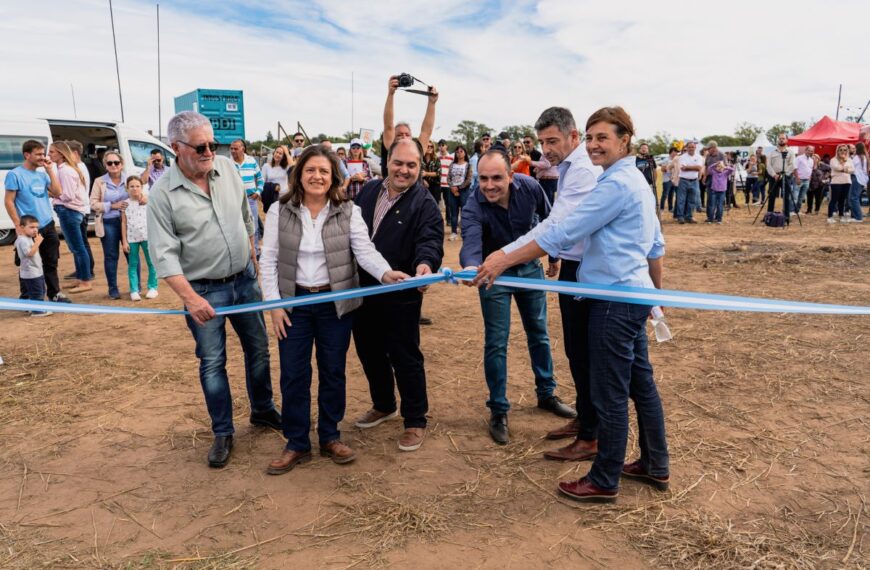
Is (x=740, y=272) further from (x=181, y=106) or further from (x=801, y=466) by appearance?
(x=181, y=106)

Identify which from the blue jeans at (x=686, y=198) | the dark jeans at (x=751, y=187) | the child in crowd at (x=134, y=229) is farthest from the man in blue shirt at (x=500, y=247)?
the dark jeans at (x=751, y=187)

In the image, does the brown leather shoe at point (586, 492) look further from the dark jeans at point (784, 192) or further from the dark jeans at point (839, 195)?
the dark jeans at point (839, 195)

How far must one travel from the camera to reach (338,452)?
3.83m

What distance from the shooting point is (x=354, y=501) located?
11.2ft

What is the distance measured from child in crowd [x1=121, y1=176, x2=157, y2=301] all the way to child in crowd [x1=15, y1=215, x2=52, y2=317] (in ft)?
3.42

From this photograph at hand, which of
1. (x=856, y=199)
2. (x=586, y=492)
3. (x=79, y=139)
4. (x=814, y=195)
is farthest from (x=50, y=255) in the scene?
(x=814, y=195)

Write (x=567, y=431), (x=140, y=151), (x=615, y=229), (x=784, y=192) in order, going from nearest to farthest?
1. (x=615, y=229)
2. (x=567, y=431)
3. (x=140, y=151)
4. (x=784, y=192)

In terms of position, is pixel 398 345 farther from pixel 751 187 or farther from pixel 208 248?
pixel 751 187

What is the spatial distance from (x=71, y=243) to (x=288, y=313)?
688 centimetres

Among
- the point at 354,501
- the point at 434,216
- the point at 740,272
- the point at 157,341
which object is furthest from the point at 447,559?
the point at 740,272

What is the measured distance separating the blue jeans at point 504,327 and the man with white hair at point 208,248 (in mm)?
1557

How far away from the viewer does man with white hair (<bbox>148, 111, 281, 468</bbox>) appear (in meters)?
3.53

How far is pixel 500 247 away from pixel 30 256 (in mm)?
6163

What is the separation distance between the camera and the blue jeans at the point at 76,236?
8.66 meters
